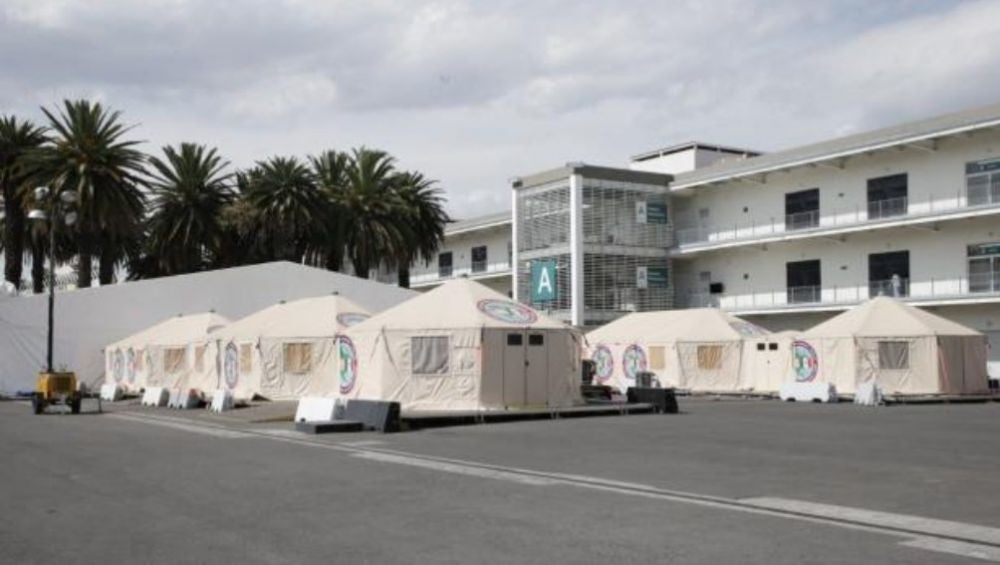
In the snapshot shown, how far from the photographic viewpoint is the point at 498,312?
100ft

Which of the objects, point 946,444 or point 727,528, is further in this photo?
point 946,444

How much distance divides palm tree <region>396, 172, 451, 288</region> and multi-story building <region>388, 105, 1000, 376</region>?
509cm

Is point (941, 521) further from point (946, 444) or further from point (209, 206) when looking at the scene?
point (209, 206)

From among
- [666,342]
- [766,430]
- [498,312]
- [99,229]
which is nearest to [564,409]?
[498,312]

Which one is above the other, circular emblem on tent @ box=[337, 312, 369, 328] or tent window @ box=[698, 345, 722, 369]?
circular emblem on tent @ box=[337, 312, 369, 328]

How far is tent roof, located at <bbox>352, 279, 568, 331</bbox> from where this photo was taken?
29938mm

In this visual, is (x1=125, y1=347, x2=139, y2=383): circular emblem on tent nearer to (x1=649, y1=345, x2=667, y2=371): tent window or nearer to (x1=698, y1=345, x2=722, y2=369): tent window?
Result: (x1=649, y1=345, x2=667, y2=371): tent window

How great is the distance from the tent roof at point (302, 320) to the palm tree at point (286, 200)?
17154 millimetres

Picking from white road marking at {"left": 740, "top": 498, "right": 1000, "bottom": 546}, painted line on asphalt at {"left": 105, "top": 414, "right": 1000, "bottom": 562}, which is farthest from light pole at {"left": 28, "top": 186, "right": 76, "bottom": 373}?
white road marking at {"left": 740, "top": 498, "right": 1000, "bottom": 546}

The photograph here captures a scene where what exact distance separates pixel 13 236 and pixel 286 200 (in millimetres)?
14270

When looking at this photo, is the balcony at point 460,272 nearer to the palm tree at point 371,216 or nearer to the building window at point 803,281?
the palm tree at point 371,216

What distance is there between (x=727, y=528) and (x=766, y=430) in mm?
13273

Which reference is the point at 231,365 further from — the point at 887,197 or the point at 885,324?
the point at 887,197

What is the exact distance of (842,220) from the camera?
172 feet
